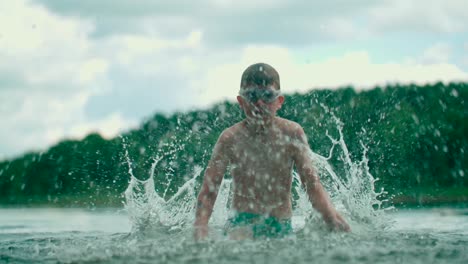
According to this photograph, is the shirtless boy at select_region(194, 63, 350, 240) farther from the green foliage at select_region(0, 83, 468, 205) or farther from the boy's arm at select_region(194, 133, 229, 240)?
the green foliage at select_region(0, 83, 468, 205)

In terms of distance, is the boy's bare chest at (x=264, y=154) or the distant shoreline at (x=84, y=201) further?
the distant shoreline at (x=84, y=201)

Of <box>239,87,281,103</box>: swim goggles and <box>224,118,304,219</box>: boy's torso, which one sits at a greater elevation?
<box>239,87,281,103</box>: swim goggles

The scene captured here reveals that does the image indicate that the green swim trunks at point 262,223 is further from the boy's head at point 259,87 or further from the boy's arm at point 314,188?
the boy's head at point 259,87

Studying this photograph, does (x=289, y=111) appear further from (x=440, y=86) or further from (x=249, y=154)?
(x=440, y=86)

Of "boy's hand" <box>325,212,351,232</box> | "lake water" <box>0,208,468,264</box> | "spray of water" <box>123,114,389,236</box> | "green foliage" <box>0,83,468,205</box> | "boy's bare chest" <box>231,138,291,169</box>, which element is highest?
"green foliage" <box>0,83,468,205</box>

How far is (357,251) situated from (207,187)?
1.53 metres

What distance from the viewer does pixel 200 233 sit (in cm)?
481

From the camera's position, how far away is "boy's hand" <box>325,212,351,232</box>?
5.06 metres

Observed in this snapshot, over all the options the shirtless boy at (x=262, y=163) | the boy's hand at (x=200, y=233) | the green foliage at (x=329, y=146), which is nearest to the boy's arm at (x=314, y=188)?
the shirtless boy at (x=262, y=163)

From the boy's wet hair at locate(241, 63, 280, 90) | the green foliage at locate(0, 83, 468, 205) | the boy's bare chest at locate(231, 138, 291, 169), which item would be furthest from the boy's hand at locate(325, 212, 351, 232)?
the green foliage at locate(0, 83, 468, 205)

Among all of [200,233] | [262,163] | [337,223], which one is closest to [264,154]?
[262,163]

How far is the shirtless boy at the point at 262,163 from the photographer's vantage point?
525 centimetres

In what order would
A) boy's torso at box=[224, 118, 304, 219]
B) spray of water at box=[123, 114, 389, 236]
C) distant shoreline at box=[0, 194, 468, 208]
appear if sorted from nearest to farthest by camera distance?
boy's torso at box=[224, 118, 304, 219], spray of water at box=[123, 114, 389, 236], distant shoreline at box=[0, 194, 468, 208]

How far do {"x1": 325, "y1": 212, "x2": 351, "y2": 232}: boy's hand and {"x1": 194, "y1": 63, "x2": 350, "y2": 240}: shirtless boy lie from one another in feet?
0.34
